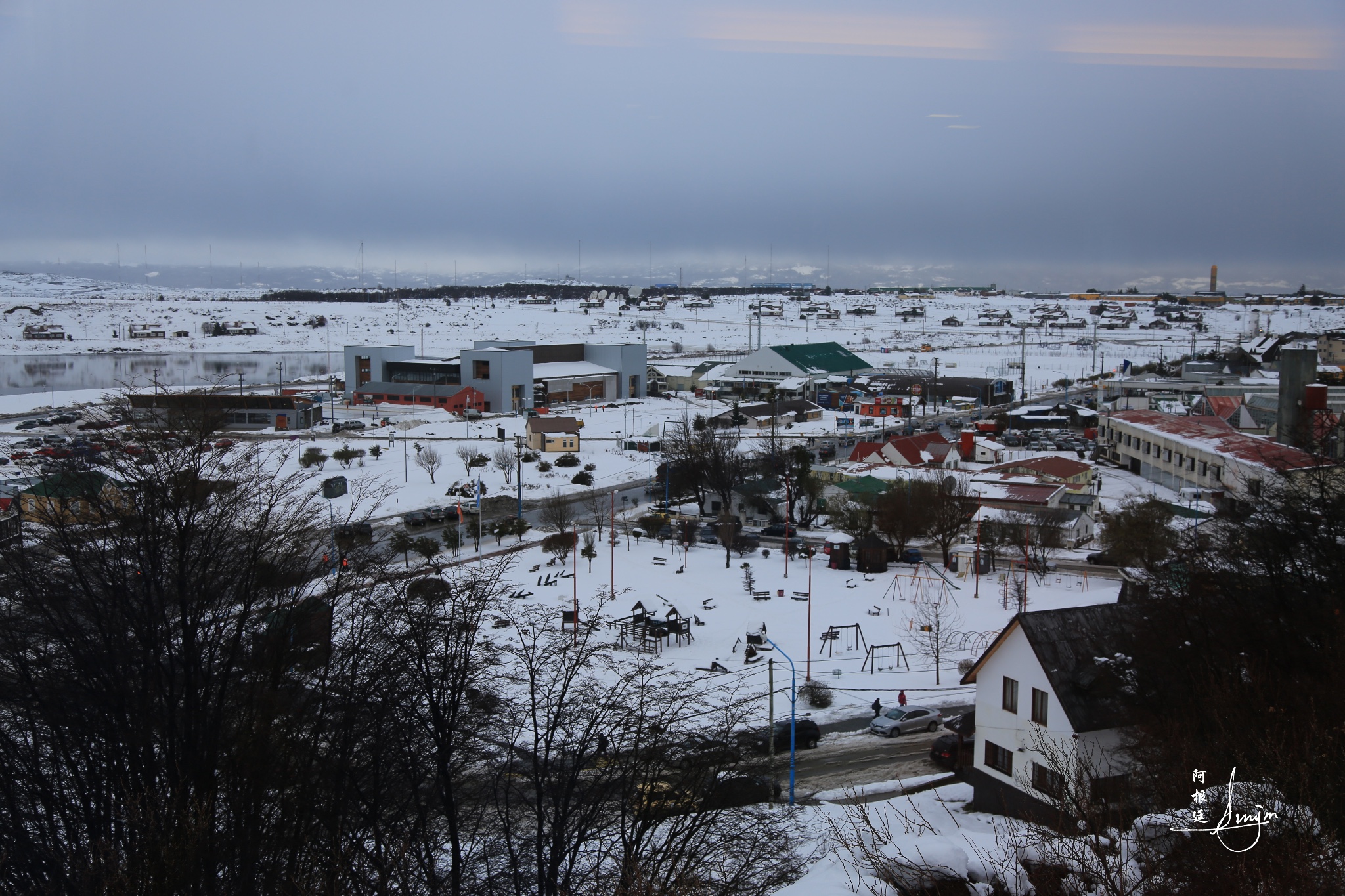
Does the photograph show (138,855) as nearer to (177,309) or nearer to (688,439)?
(688,439)

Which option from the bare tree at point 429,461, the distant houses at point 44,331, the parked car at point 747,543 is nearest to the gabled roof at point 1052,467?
the parked car at point 747,543

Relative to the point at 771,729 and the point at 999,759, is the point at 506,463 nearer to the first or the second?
the point at 771,729

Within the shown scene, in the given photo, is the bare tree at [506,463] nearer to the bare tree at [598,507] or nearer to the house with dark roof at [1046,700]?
the bare tree at [598,507]

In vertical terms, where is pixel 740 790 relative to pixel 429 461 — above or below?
below

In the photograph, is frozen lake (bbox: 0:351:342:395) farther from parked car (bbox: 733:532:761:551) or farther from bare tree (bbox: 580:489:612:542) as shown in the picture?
parked car (bbox: 733:532:761:551)

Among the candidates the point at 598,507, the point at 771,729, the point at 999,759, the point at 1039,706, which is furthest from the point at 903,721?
the point at 598,507

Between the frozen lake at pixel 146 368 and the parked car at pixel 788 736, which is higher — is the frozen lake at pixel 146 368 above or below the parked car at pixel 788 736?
above

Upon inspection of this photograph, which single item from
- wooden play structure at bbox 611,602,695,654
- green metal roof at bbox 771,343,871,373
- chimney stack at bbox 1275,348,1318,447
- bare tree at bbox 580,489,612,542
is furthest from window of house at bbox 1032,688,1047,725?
green metal roof at bbox 771,343,871,373
